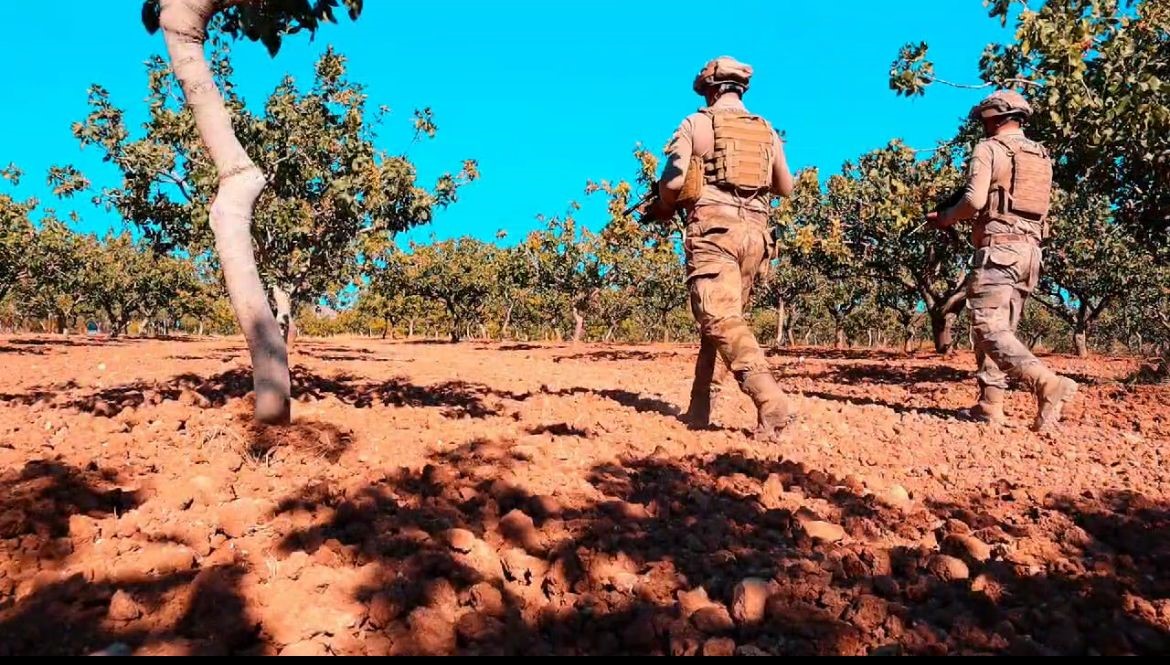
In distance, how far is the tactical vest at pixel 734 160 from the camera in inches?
177

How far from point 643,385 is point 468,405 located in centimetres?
351

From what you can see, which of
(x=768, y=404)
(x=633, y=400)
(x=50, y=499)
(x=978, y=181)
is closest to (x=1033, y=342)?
(x=978, y=181)

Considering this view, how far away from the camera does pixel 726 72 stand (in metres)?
4.65

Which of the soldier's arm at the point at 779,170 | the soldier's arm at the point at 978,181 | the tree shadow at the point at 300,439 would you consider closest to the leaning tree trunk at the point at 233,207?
the tree shadow at the point at 300,439

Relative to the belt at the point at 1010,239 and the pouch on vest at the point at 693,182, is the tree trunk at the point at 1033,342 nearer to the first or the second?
the belt at the point at 1010,239

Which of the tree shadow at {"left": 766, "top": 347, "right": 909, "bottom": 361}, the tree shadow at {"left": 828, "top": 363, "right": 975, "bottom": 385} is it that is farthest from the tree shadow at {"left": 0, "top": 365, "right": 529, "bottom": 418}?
the tree shadow at {"left": 766, "top": 347, "right": 909, "bottom": 361}

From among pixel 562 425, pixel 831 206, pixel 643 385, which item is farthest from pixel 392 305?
pixel 562 425

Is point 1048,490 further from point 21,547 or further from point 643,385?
point 643,385

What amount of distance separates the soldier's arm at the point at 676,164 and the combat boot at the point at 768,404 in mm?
1341

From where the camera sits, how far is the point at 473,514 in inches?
98.6

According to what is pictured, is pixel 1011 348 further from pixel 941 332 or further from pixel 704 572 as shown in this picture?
pixel 941 332

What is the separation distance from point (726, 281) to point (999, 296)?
2.43m

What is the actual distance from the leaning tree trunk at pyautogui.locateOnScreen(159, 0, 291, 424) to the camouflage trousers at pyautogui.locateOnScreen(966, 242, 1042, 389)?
5.05 metres

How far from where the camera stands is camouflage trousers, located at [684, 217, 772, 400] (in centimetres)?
431
